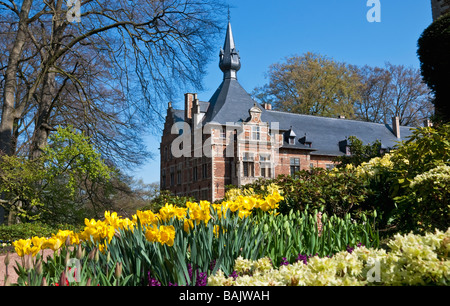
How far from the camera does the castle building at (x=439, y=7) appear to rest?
11.9m

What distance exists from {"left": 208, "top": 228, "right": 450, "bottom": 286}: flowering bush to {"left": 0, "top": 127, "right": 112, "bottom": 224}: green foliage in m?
8.68

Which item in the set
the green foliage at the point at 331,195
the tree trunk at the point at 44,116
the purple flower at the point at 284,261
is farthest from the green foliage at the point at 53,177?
the purple flower at the point at 284,261

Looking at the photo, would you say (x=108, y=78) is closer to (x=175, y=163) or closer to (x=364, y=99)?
(x=175, y=163)

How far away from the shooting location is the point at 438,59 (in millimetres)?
10828

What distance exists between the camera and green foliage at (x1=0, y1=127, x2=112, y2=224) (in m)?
10.0

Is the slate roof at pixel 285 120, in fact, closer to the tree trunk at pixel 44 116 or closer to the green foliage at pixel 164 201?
the tree trunk at pixel 44 116

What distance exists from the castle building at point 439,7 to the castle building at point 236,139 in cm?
1676

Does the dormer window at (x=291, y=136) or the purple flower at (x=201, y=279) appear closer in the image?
the purple flower at (x=201, y=279)

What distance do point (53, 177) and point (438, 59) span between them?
37.2 feet

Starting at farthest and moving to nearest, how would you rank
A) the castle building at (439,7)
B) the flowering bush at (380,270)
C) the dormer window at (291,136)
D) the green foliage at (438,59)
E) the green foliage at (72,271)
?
the dormer window at (291,136)
the castle building at (439,7)
the green foliage at (438,59)
the green foliage at (72,271)
the flowering bush at (380,270)

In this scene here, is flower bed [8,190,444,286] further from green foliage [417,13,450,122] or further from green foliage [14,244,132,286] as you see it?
green foliage [417,13,450,122]

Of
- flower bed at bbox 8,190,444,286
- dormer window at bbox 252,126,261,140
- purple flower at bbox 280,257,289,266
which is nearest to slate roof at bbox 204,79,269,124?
dormer window at bbox 252,126,261,140
